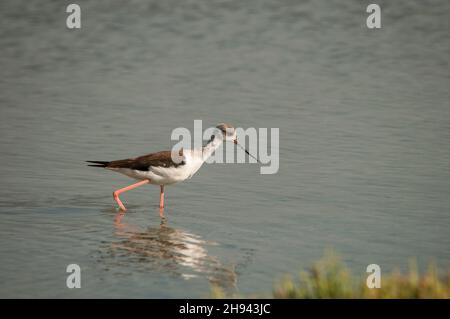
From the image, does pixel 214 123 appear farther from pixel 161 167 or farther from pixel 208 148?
pixel 161 167

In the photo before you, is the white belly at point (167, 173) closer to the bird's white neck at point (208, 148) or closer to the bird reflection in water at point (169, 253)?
the bird's white neck at point (208, 148)

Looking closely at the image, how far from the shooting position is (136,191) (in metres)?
13.2

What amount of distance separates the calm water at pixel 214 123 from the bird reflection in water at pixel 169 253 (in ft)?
0.11

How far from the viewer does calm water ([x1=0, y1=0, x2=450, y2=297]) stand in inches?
383

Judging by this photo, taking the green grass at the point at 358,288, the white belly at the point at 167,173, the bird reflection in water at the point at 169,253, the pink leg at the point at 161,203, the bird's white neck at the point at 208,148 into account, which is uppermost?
the bird's white neck at the point at 208,148

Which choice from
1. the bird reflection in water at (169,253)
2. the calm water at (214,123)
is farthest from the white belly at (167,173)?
the bird reflection in water at (169,253)

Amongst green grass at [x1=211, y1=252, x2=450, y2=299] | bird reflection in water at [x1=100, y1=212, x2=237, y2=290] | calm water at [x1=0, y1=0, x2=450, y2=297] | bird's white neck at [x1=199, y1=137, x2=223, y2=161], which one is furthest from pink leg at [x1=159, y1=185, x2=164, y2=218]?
green grass at [x1=211, y1=252, x2=450, y2=299]

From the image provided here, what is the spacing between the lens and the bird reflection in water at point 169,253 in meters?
9.04

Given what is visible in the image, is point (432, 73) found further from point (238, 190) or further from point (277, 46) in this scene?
point (238, 190)

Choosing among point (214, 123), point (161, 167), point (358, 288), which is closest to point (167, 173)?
point (161, 167)

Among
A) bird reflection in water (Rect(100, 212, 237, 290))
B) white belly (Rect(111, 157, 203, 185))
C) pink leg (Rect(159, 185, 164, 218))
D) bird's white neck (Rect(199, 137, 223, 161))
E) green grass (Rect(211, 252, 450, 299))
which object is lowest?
green grass (Rect(211, 252, 450, 299))

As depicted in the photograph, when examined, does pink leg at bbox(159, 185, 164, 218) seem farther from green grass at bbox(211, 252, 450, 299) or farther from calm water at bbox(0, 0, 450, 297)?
green grass at bbox(211, 252, 450, 299)

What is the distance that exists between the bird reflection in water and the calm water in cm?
3
